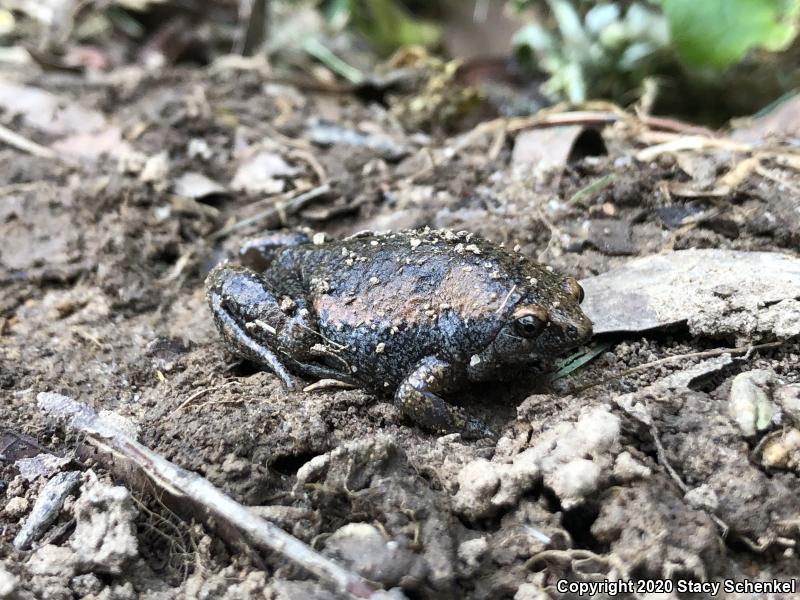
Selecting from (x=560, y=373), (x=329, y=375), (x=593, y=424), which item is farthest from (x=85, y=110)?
(x=593, y=424)

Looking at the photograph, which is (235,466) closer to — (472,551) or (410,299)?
(472,551)

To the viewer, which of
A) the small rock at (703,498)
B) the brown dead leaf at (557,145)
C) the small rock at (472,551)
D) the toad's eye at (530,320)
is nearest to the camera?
the small rock at (472,551)

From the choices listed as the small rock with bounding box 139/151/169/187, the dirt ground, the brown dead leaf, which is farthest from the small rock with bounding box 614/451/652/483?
the small rock with bounding box 139/151/169/187

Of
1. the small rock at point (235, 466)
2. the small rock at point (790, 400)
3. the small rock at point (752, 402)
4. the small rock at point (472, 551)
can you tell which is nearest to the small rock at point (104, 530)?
the small rock at point (235, 466)

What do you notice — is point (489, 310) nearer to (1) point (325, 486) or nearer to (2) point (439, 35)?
(1) point (325, 486)

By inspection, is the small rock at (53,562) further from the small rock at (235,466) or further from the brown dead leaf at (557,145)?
the brown dead leaf at (557,145)

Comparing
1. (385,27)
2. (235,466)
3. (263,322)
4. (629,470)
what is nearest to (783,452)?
(629,470)
